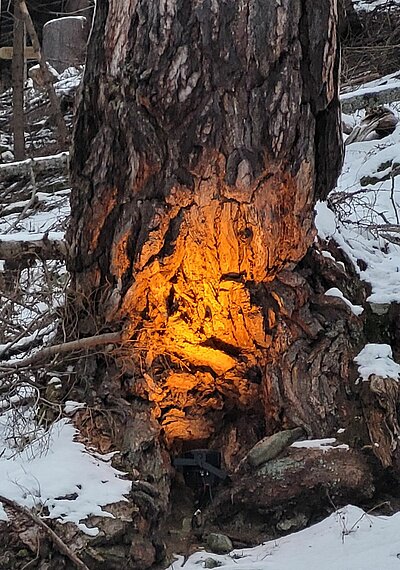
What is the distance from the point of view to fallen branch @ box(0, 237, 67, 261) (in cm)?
450

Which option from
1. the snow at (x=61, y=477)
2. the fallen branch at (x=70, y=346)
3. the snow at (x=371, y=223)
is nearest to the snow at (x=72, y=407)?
the snow at (x=61, y=477)

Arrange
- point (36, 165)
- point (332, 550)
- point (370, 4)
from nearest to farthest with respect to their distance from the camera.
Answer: point (332, 550) < point (36, 165) < point (370, 4)

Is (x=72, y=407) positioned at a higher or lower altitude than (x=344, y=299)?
lower

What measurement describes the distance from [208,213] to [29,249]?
1.51 metres

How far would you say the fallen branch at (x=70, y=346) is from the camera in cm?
361

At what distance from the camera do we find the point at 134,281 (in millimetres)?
3605

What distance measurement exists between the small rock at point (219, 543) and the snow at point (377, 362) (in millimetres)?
1058

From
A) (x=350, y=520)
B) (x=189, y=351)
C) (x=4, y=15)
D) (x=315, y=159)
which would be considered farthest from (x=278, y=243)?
(x=4, y=15)

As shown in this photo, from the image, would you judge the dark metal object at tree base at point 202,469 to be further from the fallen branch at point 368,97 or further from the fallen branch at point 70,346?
the fallen branch at point 368,97

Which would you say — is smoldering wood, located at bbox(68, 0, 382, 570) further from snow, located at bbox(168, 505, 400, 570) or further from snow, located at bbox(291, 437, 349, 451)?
snow, located at bbox(168, 505, 400, 570)

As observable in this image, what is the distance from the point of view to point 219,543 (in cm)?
339

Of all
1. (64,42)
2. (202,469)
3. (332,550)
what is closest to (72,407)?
(202,469)

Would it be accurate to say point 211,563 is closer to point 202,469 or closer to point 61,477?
point 202,469

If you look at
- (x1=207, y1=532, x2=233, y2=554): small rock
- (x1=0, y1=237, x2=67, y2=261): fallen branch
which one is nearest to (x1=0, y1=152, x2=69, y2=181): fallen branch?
(x1=0, y1=237, x2=67, y2=261): fallen branch
